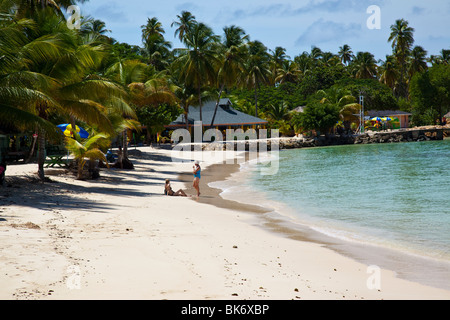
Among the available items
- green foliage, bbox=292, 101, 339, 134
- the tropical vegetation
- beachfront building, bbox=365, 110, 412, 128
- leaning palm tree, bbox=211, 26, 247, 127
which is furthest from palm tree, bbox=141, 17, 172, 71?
beachfront building, bbox=365, 110, 412, 128

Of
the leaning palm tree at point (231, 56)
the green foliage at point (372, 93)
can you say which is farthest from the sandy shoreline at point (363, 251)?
the green foliage at point (372, 93)

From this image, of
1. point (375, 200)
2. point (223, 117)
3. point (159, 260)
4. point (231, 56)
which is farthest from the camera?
point (223, 117)

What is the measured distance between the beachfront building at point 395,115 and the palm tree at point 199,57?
1349 inches

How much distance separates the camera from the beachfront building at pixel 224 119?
6059 cm

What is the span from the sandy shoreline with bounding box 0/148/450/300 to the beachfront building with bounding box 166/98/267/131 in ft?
156

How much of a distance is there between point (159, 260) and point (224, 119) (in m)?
55.1

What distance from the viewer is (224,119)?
61.9 metres

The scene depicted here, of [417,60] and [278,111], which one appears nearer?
[278,111]

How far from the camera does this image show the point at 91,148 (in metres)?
18.7

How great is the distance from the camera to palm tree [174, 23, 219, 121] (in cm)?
5300

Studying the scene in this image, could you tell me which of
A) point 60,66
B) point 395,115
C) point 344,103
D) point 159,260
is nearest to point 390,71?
point 395,115

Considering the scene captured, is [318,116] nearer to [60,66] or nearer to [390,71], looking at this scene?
[390,71]
